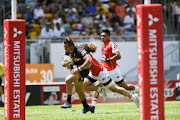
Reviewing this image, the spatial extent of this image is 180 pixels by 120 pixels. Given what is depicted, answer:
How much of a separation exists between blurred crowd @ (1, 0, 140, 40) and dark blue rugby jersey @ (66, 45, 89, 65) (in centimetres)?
969

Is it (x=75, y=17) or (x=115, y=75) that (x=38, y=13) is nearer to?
(x=75, y=17)

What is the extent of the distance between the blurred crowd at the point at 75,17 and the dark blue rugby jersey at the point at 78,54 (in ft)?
31.8

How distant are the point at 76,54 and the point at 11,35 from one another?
9.64 feet

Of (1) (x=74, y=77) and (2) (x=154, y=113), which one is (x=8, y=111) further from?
(1) (x=74, y=77)

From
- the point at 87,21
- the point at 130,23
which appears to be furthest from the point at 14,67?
the point at 130,23

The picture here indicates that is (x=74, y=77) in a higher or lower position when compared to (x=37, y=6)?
lower

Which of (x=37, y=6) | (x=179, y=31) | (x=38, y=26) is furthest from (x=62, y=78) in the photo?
(x=179, y=31)

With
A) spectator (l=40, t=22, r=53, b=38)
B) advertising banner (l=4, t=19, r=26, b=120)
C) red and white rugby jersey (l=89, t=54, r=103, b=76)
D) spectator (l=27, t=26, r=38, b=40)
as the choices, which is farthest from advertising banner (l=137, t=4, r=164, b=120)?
spectator (l=27, t=26, r=38, b=40)

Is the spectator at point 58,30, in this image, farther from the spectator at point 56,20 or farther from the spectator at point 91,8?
the spectator at point 91,8

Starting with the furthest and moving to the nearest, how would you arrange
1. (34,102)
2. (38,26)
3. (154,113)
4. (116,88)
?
(38,26) < (34,102) < (116,88) < (154,113)

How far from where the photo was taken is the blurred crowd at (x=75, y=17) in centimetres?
2085

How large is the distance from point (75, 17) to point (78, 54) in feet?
40.2

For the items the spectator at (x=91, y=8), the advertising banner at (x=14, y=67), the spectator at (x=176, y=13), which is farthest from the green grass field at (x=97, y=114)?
the spectator at (x=91, y=8)

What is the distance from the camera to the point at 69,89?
1152cm
